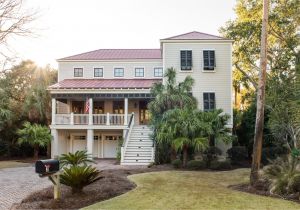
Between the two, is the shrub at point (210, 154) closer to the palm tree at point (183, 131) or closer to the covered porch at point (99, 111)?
the palm tree at point (183, 131)

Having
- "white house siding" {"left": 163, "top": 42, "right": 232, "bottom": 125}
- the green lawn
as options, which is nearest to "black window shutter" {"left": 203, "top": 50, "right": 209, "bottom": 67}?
"white house siding" {"left": 163, "top": 42, "right": 232, "bottom": 125}

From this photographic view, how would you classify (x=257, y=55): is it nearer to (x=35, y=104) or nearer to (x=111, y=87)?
(x=111, y=87)

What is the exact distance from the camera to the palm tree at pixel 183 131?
19984 millimetres

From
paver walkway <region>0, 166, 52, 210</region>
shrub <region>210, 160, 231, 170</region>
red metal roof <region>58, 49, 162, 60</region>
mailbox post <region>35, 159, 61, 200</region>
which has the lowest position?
paver walkway <region>0, 166, 52, 210</region>

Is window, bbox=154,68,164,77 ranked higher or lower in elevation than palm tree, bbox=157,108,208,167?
higher

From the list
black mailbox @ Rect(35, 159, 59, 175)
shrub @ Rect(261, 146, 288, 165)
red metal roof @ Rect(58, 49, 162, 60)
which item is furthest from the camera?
red metal roof @ Rect(58, 49, 162, 60)

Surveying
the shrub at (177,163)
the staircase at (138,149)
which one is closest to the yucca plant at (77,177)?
the shrub at (177,163)

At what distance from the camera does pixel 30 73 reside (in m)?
34.1

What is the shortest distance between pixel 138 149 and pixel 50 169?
14.3m

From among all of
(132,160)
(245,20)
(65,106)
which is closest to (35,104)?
(65,106)

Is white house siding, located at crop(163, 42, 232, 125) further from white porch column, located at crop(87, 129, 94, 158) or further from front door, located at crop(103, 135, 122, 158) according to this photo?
Answer: front door, located at crop(103, 135, 122, 158)

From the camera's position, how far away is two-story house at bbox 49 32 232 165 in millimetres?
25984

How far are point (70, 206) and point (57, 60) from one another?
22.7m

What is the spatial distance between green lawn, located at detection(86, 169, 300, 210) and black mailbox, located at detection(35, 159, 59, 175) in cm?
155
